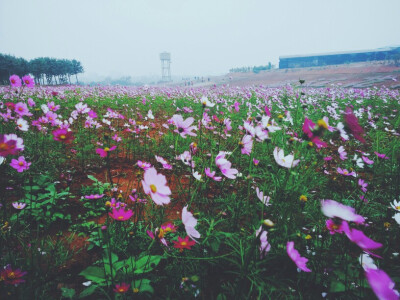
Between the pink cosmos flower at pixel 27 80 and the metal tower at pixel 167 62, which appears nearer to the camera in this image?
the pink cosmos flower at pixel 27 80

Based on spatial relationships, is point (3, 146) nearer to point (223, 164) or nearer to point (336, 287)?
point (223, 164)

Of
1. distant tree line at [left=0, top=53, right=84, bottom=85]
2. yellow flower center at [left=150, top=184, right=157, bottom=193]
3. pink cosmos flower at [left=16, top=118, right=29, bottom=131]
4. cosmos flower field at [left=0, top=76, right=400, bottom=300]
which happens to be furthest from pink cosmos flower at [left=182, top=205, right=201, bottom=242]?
distant tree line at [left=0, top=53, right=84, bottom=85]

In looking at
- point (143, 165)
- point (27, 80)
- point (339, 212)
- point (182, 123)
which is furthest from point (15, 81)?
point (339, 212)

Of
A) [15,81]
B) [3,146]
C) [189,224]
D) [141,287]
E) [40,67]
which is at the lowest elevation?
[141,287]

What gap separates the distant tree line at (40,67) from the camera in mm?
28516

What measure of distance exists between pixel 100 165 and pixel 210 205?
128cm

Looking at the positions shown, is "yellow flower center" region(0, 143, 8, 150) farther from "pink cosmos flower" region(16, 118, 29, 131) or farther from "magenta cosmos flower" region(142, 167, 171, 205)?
"pink cosmos flower" region(16, 118, 29, 131)

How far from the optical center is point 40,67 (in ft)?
109

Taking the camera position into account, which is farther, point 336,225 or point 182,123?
point 182,123

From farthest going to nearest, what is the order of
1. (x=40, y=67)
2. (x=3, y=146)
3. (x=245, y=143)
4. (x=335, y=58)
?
1. (x=335, y=58)
2. (x=40, y=67)
3. (x=245, y=143)
4. (x=3, y=146)

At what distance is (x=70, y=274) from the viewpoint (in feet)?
Answer: 3.01

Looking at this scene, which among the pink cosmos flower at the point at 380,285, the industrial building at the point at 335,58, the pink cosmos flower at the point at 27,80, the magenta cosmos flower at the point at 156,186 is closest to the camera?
the pink cosmos flower at the point at 380,285

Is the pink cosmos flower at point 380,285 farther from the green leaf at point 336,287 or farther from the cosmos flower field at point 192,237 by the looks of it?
the green leaf at point 336,287

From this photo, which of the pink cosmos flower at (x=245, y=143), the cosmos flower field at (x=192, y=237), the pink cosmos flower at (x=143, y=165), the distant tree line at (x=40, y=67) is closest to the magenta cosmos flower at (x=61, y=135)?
the cosmos flower field at (x=192, y=237)
